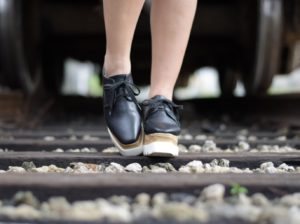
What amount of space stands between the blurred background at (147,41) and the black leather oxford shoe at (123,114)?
165 centimetres

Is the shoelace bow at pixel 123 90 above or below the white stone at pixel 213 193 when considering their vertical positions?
above

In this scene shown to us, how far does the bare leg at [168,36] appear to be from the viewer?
1688mm

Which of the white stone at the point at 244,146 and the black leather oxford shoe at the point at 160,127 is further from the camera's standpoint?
the white stone at the point at 244,146

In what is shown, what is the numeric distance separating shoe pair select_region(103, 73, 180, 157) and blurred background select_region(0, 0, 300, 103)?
166 cm

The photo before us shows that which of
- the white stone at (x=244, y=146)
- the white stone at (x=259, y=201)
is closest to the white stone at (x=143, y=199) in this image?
the white stone at (x=259, y=201)

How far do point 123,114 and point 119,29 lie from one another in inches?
10.3

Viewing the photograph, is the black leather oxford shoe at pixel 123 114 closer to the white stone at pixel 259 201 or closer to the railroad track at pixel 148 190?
the railroad track at pixel 148 190

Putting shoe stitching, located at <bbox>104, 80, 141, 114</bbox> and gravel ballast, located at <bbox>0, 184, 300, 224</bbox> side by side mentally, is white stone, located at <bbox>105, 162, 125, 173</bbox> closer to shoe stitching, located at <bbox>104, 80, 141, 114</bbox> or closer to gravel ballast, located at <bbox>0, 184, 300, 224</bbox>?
shoe stitching, located at <bbox>104, 80, 141, 114</bbox>

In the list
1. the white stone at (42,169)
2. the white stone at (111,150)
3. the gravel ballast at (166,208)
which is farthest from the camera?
the white stone at (111,150)

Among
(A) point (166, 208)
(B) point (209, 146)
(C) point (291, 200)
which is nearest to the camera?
(A) point (166, 208)

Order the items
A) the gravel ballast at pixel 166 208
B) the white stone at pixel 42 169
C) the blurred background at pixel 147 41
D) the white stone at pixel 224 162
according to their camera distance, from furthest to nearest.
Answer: the blurred background at pixel 147 41, the white stone at pixel 224 162, the white stone at pixel 42 169, the gravel ballast at pixel 166 208

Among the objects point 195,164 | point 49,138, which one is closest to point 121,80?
point 195,164

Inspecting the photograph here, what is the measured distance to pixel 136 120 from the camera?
1738 mm

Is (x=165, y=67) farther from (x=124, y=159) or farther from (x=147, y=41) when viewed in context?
(x=147, y=41)
